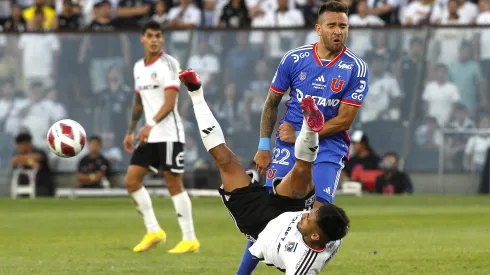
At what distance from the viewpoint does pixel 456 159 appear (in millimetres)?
24359

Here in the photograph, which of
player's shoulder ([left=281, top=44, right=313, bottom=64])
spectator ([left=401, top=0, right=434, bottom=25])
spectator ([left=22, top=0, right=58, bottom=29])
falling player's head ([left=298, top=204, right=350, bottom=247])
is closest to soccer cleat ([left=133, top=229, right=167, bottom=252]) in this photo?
player's shoulder ([left=281, top=44, right=313, bottom=64])

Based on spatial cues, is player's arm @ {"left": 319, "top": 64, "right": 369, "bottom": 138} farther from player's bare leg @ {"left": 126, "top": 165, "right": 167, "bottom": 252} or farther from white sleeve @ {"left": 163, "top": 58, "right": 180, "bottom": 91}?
player's bare leg @ {"left": 126, "top": 165, "right": 167, "bottom": 252}

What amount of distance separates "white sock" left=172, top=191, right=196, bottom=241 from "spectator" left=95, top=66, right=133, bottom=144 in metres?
11.9

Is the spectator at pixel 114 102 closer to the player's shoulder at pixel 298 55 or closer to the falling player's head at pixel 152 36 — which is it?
the falling player's head at pixel 152 36

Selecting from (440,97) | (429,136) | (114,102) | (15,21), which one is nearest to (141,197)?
(114,102)

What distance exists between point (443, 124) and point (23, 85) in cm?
972

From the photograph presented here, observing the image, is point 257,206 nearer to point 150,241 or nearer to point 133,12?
point 150,241

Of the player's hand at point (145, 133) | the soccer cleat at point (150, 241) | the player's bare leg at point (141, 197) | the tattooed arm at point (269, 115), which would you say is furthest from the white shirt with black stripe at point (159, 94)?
the tattooed arm at point (269, 115)

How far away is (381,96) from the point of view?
80.6 feet

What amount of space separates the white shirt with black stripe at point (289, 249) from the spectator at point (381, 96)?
16.3 m

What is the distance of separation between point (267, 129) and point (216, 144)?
0.51 m

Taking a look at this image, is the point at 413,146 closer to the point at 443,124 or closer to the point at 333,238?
the point at 443,124

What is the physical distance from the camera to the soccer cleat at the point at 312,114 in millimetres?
7738

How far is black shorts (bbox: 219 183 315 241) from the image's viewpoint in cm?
852
